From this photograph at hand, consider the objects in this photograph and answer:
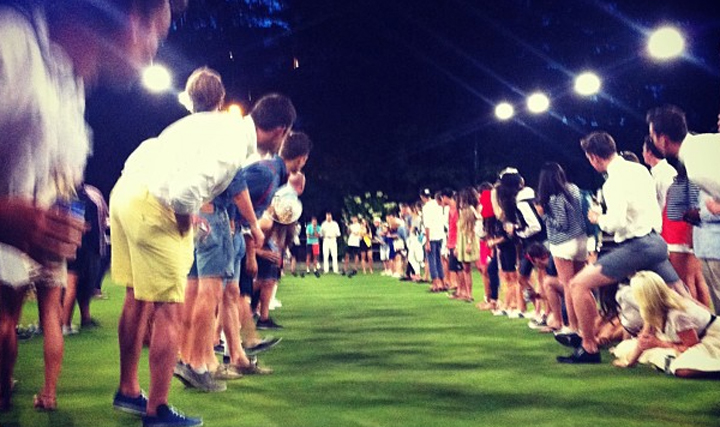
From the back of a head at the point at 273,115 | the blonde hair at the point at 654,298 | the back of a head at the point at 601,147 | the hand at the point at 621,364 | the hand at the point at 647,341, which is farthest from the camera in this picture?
the back of a head at the point at 601,147

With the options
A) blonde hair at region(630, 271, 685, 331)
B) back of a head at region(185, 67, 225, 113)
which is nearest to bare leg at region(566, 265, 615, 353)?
blonde hair at region(630, 271, 685, 331)

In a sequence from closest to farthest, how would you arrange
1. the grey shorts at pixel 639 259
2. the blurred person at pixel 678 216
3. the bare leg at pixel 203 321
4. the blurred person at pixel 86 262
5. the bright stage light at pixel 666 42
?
the bare leg at pixel 203 321 → the grey shorts at pixel 639 259 → the blurred person at pixel 678 216 → the blurred person at pixel 86 262 → the bright stage light at pixel 666 42

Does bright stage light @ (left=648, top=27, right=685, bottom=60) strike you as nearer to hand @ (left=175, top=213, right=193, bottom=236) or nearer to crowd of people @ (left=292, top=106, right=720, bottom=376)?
crowd of people @ (left=292, top=106, right=720, bottom=376)

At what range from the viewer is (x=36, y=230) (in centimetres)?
238

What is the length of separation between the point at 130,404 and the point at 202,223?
1.43 metres

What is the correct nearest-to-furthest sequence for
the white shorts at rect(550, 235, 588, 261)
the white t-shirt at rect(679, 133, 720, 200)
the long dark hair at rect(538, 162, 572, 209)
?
the white t-shirt at rect(679, 133, 720, 200) → the white shorts at rect(550, 235, 588, 261) → the long dark hair at rect(538, 162, 572, 209)

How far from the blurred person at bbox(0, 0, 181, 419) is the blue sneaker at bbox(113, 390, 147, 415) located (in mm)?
2336

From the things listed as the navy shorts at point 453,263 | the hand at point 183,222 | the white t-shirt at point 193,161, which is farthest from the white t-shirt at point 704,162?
the navy shorts at point 453,263

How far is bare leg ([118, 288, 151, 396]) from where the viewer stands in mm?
5668

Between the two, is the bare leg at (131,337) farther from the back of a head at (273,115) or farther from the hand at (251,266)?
the back of a head at (273,115)

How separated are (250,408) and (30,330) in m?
5.91

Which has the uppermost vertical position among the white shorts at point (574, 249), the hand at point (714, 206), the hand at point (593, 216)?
the hand at point (593, 216)

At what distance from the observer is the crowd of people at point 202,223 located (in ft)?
9.90

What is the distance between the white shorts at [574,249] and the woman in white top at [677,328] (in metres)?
1.80
